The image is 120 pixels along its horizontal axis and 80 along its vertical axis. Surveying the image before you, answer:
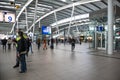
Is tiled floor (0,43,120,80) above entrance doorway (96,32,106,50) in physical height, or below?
below

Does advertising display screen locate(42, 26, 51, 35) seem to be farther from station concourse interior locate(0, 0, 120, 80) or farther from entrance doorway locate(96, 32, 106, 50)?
entrance doorway locate(96, 32, 106, 50)

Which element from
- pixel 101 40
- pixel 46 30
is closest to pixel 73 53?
pixel 101 40

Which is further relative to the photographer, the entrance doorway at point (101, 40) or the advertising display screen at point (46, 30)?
the advertising display screen at point (46, 30)

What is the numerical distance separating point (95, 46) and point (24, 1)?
20.2 metres

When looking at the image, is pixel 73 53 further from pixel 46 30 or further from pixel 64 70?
pixel 46 30

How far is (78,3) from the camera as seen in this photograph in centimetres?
3519

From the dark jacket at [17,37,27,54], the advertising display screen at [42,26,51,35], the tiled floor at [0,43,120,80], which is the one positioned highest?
the advertising display screen at [42,26,51,35]

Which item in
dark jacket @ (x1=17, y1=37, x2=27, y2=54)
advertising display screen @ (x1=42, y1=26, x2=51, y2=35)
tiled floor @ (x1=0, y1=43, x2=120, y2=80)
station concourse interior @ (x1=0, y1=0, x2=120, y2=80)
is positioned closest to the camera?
tiled floor @ (x1=0, y1=43, x2=120, y2=80)

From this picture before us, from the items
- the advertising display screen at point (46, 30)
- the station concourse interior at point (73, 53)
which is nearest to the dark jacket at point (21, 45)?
the station concourse interior at point (73, 53)

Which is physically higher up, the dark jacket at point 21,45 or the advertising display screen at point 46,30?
the advertising display screen at point 46,30

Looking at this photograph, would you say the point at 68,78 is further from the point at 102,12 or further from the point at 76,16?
the point at 76,16

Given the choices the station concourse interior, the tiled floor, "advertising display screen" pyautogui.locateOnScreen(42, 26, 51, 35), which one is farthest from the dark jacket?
"advertising display screen" pyautogui.locateOnScreen(42, 26, 51, 35)

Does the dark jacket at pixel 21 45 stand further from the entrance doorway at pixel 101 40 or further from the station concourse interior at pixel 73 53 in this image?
the entrance doorway at pixel 101 40

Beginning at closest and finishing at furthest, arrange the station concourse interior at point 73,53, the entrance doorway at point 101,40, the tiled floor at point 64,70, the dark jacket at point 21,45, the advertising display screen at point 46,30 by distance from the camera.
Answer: the tiled floor at point 64,70 < the station concourse interior at point 73,53 < the dark jacket at point 21,45 < the entrance doorway at point 101,40 < the advertising display screen at point 46,30
